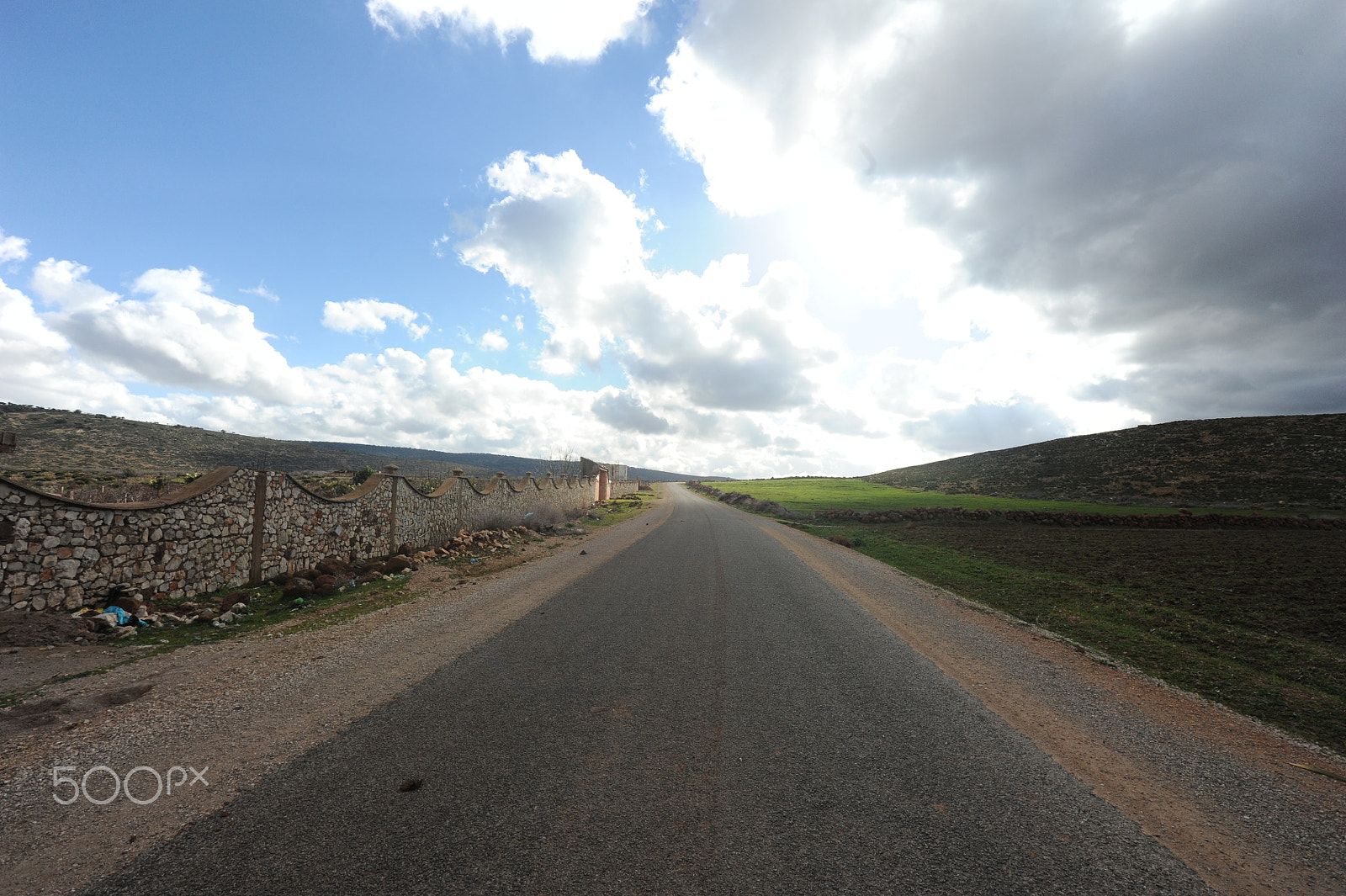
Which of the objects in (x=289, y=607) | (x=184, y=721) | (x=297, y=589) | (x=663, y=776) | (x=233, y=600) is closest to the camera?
(x=663, y=776)

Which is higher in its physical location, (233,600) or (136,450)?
(136,450)

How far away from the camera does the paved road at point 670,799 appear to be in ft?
8.71

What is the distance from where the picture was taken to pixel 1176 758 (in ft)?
14.1

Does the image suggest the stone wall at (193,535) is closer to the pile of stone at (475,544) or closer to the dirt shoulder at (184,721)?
the pile of stone at (475,544)

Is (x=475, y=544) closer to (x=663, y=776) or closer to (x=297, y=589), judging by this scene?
(x=297, y=589)

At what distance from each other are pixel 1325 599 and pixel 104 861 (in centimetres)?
1808

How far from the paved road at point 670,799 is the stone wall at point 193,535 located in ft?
18.8

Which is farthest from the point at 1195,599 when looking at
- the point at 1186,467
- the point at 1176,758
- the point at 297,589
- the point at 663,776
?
the point at 1186,467

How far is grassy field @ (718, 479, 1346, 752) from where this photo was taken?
6.47m

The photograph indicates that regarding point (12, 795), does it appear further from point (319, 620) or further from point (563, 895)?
point (319, 620)

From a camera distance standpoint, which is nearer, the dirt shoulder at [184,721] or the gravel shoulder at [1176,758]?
the dirt shoulder at [184,721]

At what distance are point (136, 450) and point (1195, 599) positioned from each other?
2134 inches

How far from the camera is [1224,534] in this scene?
923 inches

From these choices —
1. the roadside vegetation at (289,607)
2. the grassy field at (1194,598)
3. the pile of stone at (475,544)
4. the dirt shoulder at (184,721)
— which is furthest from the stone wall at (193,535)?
the grassy field at (1194,598)
